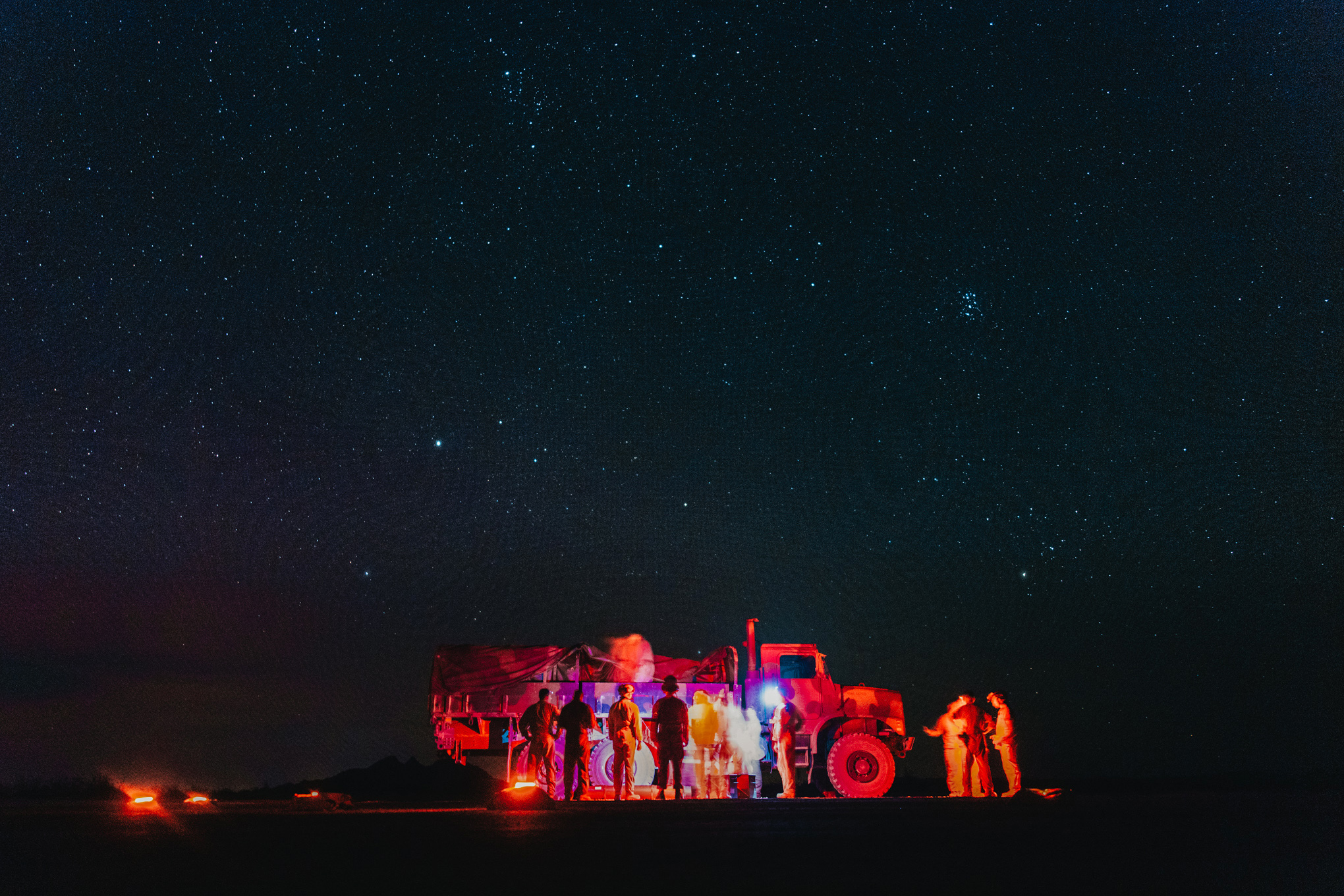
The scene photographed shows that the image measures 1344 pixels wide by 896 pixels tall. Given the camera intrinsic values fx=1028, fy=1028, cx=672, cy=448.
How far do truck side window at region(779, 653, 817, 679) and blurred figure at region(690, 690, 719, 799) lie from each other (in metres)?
1.59

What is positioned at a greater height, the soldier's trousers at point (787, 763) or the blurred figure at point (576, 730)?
the blurred figure at point (576, 730)

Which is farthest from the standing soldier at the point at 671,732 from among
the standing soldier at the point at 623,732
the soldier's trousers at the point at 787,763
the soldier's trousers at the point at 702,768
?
the soldier's trousers at the point at 787,763

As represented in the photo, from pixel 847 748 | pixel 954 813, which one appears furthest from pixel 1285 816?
pixel 847 748

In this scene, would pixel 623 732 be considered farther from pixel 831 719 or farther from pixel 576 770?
pixel 831 719

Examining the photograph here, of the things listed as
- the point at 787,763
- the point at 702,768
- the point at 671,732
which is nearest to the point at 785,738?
the point at 787,763

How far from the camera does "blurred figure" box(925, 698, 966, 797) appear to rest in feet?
51.5

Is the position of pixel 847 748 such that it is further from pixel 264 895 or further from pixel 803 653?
pixel 264 895

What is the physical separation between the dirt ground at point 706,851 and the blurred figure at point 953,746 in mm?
5805

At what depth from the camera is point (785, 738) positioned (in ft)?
55.6

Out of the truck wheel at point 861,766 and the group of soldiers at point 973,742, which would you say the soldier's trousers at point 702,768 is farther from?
the group of soldiers at point 973,742

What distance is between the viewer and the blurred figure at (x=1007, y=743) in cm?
1520

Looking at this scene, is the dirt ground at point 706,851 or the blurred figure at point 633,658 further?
the blurred figure at point 633,658

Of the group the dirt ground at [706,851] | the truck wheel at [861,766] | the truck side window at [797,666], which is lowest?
the truck wheel at [861,766]

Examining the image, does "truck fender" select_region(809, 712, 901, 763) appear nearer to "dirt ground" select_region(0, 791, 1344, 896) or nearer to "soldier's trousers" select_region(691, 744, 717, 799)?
"soldier's trousers" select_region(691, 744, 717, 799)
